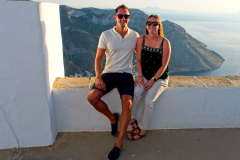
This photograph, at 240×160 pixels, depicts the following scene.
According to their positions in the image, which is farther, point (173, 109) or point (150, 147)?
point (173, 109)

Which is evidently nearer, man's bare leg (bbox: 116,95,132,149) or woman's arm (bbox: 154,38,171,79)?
man's bare leg (bbox: 116,95,132,149)

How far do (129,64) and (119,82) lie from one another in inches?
9.5

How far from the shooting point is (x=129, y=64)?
210cm

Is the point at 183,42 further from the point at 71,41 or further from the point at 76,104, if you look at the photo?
the point at 76,104

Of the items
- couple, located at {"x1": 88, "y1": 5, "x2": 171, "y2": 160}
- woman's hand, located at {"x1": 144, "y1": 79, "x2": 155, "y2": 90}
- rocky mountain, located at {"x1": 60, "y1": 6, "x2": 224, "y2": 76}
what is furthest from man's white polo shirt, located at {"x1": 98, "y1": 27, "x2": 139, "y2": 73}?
rocky mountain, located at {"x1": 60, "y1": 6, "x2": 224, "y2": 76}

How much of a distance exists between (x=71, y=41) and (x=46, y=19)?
138ft

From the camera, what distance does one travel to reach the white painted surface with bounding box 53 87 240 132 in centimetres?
207

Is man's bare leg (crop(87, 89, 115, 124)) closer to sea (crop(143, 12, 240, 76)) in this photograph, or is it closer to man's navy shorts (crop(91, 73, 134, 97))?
man's navy shorts (crop(91, 73, 134, 97))

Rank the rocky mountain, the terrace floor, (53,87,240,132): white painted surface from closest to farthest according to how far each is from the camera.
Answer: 1. the terrace floor
2. (53,87,240,132): white painted surface
3. the rocky mountain

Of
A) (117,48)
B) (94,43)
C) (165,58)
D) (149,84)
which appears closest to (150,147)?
(149,84)

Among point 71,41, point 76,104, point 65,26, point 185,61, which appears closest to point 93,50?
point 71,41

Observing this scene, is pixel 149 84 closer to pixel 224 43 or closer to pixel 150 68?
pixel 150 68

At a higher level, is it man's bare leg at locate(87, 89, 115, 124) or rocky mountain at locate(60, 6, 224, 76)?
man's bare leg at locate(87, 89, 115, 124)

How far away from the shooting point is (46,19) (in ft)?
5.80
